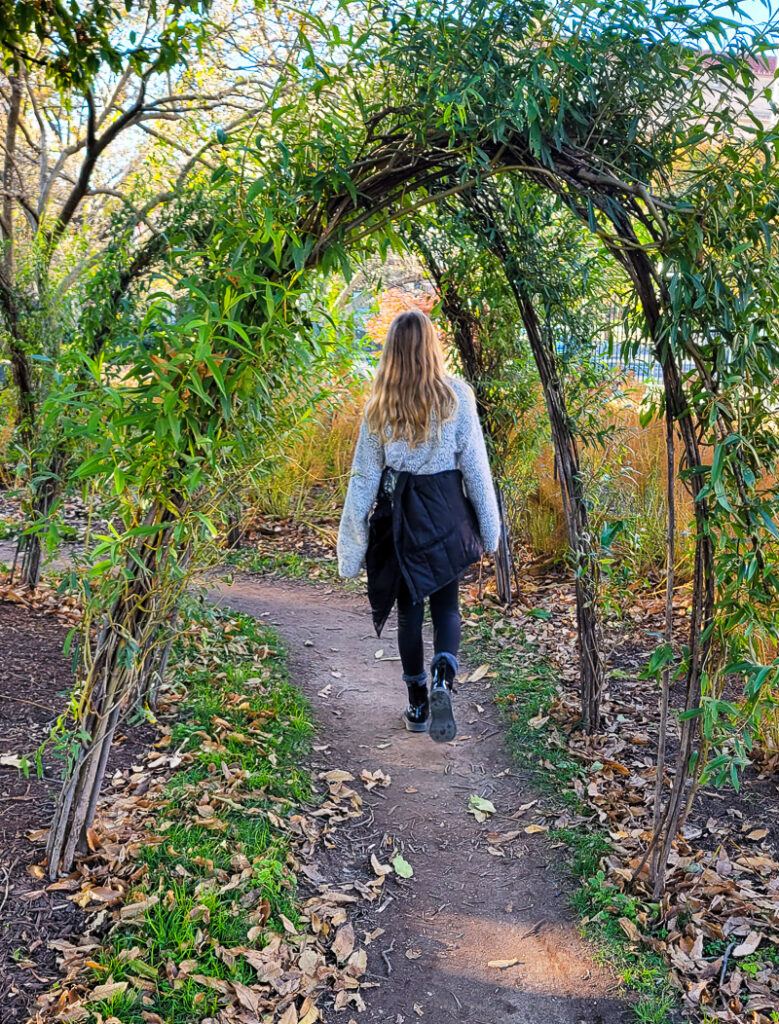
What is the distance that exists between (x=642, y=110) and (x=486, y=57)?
0.47m

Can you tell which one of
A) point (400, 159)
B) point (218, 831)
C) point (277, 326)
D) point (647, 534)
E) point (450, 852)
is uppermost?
point (400, 159)

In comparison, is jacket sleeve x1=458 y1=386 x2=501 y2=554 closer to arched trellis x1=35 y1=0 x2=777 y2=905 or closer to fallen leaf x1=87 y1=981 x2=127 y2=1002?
arched trellis x1=35 y1=0 x2=777 y2=905

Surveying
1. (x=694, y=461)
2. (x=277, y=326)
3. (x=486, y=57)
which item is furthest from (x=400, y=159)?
(x=694, y=461)

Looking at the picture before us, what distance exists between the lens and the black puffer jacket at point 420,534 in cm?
340

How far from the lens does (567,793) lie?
3.38m

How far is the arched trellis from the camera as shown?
88.4 inches

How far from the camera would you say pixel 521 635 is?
5164 mm

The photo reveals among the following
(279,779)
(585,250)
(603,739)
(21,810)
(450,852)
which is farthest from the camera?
(585,250)

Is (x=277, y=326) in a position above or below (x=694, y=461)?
above

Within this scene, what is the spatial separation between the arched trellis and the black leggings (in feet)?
3.87

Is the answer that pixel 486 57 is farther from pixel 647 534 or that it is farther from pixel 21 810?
pixel 647 534

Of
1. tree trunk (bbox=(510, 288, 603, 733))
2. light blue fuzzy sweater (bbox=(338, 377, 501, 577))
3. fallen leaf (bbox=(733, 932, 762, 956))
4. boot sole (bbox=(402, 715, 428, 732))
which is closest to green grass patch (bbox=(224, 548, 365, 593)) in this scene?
boot sole (bbox=(402, 715, 428, 732))

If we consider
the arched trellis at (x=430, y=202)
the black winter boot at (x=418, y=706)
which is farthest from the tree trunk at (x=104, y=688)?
the black winter boot at (x=418, y=706)

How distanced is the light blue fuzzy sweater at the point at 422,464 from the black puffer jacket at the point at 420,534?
41mm
